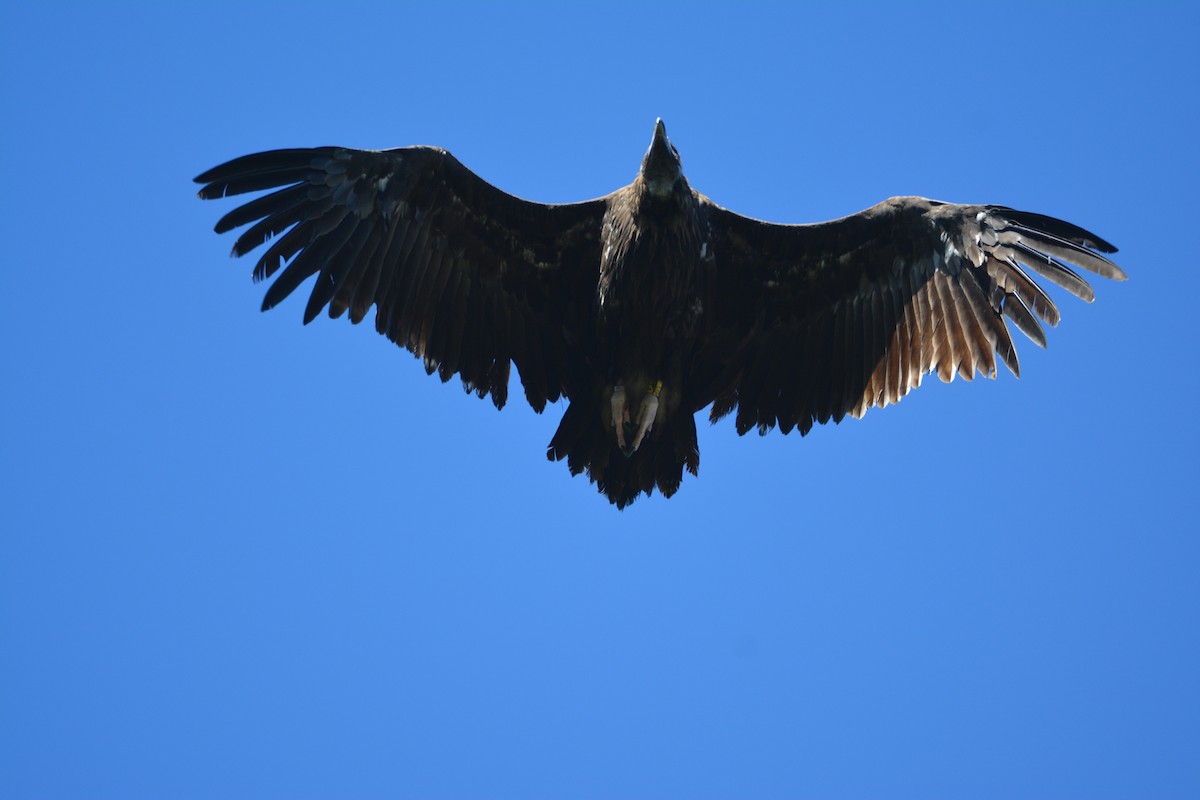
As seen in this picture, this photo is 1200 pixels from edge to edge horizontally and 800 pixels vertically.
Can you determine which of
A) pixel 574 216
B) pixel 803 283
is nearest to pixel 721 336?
pixel 803 283

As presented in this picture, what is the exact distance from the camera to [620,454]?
11305mm

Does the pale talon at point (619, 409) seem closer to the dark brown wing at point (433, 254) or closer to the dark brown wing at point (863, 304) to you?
the dark brown wing at point (433, 254)

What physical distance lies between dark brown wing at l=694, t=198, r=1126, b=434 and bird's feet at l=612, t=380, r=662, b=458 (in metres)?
0.76

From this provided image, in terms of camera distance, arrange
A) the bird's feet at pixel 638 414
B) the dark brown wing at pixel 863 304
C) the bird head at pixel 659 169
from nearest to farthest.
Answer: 1. the bird head at pixel 659 169
2. the bird's feet at pixel 638 414
3. the dark brown wing at pixel 863 304

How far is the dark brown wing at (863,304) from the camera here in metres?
11.2

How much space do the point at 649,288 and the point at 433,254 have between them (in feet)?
5.38

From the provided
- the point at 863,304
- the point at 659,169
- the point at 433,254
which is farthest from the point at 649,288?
the point at 863,304

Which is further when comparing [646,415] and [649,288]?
[646,415]

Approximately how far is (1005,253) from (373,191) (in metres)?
4.59

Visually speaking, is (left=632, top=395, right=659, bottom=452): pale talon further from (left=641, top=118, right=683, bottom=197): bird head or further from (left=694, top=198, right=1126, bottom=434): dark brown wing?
(left=641, top=118, right=683, bottom=197): bird head

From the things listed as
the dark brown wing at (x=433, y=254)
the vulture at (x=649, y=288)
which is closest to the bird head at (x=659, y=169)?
the vulture at (x=649, y=288)

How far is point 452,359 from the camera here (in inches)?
442

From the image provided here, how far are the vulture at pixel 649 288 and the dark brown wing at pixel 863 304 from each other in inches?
0.5

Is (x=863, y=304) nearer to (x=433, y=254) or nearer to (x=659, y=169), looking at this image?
(x=659, y=169)
